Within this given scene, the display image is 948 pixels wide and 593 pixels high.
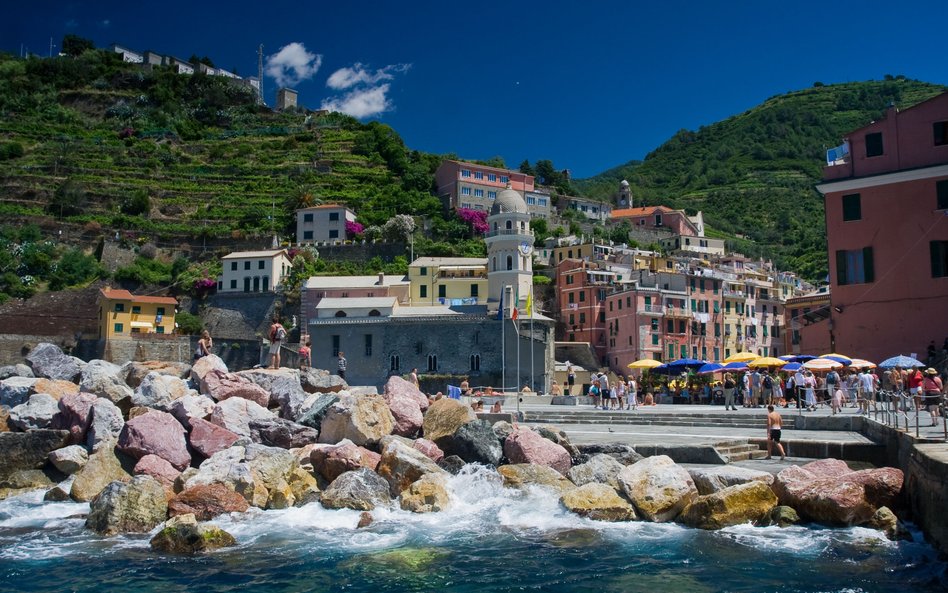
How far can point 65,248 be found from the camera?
65250 millimetres

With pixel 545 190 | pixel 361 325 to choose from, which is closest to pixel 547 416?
pixel 361 325

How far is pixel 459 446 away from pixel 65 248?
57214mm

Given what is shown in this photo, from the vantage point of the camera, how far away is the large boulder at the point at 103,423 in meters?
19.0

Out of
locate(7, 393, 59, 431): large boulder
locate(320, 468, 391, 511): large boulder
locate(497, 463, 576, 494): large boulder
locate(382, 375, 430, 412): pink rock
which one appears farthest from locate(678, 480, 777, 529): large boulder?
locate(7, 393, 59, 431): large boulder

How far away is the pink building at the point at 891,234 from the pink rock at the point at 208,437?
20.8 metres

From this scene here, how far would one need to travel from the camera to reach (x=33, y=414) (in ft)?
65.4

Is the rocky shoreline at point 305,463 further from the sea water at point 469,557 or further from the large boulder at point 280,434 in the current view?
the sea water at point 469,557

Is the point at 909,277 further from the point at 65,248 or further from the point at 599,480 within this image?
the point at 65,248

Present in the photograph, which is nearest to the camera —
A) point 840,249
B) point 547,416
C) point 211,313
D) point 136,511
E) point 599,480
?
point 136,511

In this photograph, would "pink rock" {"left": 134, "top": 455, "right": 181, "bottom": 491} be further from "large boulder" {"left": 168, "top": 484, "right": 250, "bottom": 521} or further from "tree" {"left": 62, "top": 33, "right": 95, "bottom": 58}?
"tree" {"left": 62, "top": 33, "right": 95, "bottom": 58}

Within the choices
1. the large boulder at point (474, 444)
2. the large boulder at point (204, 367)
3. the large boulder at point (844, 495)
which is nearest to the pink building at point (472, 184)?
the large boulder at point (204, 367)

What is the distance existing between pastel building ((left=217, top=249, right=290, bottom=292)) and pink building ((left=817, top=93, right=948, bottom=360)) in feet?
140

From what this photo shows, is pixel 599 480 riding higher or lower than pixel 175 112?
lower

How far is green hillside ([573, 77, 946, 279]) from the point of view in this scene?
10888 cm
